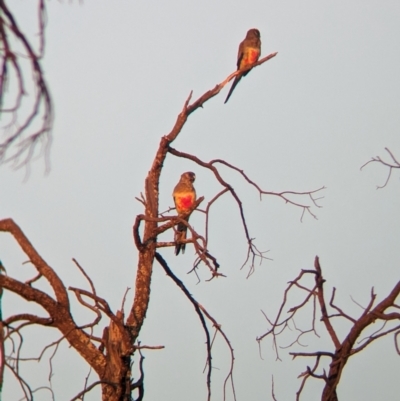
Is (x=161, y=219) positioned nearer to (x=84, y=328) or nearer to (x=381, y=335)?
(x=84, y=328)

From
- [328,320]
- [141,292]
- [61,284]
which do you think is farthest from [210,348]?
[61,284]

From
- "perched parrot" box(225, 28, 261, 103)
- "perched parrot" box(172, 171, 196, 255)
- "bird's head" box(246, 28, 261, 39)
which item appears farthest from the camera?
"bird's head" box(246, 28, 261, 39)

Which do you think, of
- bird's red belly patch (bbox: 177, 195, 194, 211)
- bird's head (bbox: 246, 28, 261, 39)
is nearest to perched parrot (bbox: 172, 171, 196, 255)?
bird's red belly patch (bbox: 177, 195, 194, 211)

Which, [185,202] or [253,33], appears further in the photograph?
[253,33]

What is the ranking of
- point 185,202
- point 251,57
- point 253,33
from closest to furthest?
point 185,202 < point 251,57 < point 253,33

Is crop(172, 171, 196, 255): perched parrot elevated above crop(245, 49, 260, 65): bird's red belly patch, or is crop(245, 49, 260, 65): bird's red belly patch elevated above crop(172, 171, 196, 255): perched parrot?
crop(245, 49, 260, 65): bird's red belly patch

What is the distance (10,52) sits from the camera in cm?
134

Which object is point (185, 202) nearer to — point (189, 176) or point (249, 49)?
point (189, 176)

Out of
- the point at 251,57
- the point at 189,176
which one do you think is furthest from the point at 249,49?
the point at 189,176

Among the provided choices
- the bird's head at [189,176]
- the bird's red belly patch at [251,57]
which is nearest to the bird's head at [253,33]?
the bird's red belly patch at [251,57]

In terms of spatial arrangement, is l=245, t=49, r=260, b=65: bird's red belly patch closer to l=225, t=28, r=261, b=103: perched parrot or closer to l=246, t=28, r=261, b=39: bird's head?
l=225, t=28, r=261, b=103: perched parrot

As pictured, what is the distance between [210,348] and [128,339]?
0.75m

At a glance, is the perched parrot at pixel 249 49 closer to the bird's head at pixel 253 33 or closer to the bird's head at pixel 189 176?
the bird's head at pixel 253 33

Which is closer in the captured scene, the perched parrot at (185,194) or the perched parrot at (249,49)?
the perched parrot at (185,194)
